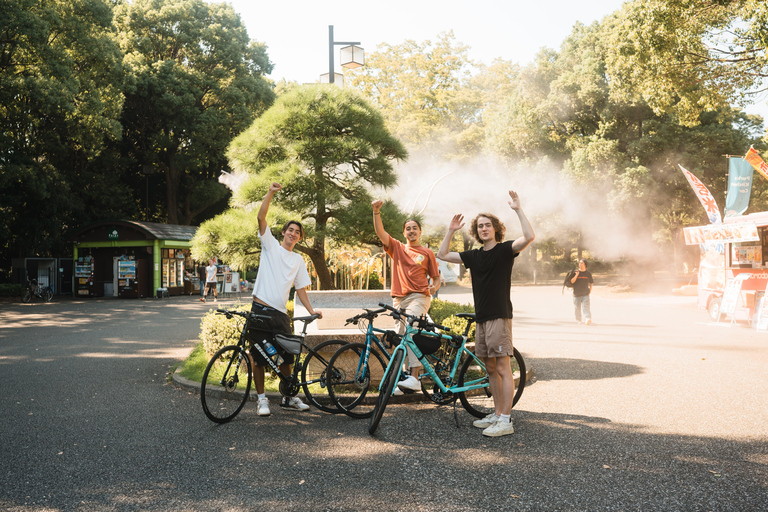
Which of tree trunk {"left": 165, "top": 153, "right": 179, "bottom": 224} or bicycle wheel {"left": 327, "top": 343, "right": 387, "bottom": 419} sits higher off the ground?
tree trunk {"left": 165, "top": 153, "right": 179, "bottom": 224}

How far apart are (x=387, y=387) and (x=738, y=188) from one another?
1507 cm

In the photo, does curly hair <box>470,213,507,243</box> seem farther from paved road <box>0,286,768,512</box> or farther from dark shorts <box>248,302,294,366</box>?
dark shorts <box>248,302,294,366</box>

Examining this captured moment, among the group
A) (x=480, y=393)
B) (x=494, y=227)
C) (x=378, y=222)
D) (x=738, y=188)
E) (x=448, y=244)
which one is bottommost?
(x=480, y=393)

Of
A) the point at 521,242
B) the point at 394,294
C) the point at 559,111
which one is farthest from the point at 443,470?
the point at 559,111

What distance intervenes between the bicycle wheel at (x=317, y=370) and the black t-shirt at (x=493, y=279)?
1421 millimetres

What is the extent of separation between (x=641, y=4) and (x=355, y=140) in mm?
7905

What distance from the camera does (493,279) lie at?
4.61m

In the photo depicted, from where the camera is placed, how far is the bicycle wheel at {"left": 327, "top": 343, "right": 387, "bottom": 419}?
17.1 feet

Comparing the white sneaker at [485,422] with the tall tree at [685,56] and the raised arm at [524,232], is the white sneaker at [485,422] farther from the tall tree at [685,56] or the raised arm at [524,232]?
the tall tree at [685,56]

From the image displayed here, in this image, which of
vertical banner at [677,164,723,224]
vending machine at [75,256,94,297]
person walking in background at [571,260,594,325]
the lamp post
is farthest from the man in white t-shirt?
vending machine at [75,256,94,297]

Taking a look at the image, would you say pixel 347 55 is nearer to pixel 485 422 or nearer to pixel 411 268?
pixel 411 268

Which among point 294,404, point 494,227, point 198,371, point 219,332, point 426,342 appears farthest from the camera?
point 219,332

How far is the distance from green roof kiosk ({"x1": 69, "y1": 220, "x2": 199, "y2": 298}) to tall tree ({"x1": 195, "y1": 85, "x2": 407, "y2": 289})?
15.4m

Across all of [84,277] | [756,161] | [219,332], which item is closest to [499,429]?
[219,332]
